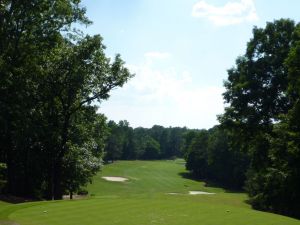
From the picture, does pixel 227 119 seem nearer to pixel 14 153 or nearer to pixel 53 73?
pixel 53 73

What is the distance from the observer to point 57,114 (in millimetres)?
41562

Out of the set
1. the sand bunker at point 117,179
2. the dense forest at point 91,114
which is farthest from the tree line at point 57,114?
the sand bunker at point 117,179

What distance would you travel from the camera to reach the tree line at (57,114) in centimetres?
3381

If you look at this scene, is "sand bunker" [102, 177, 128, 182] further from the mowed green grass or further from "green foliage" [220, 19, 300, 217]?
the mowed green grass

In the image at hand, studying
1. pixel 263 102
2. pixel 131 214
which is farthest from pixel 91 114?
pixel 131 214

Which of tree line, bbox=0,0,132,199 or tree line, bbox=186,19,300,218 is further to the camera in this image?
tree line, bbox=186,19,300,218

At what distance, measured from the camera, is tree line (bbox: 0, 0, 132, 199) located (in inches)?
1331

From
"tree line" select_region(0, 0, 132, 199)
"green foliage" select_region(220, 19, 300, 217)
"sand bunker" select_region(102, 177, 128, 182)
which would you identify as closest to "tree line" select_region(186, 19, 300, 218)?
"green foliage" select_region(220, 19, 300, 217)

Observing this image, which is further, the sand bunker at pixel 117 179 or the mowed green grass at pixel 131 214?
the sand bunker at pixel 117 179

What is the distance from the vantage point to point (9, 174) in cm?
4100

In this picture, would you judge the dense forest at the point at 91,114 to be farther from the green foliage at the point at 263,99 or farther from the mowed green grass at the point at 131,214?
the mowed green grass at the point at 131,214

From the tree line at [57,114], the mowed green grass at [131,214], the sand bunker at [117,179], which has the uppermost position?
the tree line at [57,114]

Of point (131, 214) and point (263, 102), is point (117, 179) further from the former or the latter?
point (131, 214)

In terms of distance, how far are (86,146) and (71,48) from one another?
11.2m
